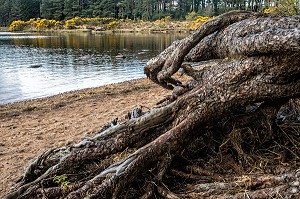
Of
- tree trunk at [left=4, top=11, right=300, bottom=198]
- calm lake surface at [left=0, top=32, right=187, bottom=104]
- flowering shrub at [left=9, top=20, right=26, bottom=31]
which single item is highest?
flowering shrub at [left=9, top=20, right=26, bottom=31]

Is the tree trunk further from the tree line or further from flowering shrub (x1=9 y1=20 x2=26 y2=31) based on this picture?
flowering shrub (x1=9 y1=20 x2=26 y2=31)

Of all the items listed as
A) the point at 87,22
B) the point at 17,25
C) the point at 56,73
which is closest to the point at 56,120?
the point at 56,73

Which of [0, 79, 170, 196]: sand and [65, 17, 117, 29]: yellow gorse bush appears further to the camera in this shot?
[65, 17, 117, 29]: yellow gorse bush

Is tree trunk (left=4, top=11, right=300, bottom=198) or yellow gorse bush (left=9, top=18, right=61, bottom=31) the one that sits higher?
yellow gorse bush (left=9, top=18, right=61, bottom=31)

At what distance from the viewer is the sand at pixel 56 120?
920 centimetres

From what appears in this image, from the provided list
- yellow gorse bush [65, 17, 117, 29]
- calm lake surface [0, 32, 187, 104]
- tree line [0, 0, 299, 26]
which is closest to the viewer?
calm lake surface [0, 32, 187, 104]

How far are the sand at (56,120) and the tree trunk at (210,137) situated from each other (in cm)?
263

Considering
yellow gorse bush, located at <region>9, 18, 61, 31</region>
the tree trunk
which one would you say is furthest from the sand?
yellow gorse bush, located at <region>9, 18, 61, 31</region>

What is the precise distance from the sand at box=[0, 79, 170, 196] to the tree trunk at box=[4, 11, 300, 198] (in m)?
2.63

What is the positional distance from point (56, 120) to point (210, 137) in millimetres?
8335

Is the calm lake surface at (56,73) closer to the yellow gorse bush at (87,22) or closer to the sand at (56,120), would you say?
the sand at (56,120)

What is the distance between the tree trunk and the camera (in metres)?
4.95

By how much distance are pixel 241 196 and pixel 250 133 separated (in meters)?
1.66

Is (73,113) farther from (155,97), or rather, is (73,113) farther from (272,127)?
(272,127)
